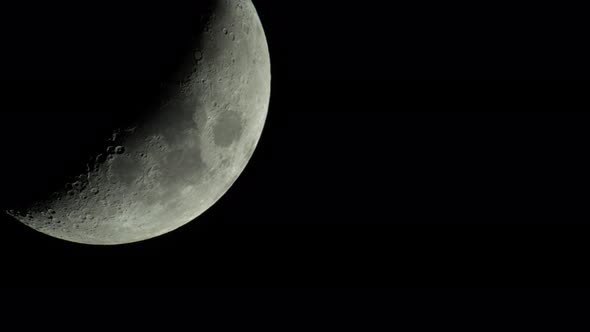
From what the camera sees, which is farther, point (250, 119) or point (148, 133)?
point (250, 119)

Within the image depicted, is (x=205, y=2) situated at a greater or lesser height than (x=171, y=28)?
greater

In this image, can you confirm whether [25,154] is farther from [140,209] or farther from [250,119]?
[250,119]

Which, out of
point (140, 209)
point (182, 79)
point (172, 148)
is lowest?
point (140, 209)

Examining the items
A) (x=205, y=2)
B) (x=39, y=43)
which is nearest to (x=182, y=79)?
(x=205, y=2)

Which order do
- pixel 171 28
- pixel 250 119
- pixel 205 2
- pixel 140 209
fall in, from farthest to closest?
1. pixel 250 119
2. pixel 140 209
3. pixel 205 2
4. pixel 171 28

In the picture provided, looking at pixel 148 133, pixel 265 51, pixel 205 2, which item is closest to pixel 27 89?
pixel 148 133

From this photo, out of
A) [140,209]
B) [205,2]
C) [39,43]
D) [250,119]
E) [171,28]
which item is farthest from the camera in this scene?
[250,119]
